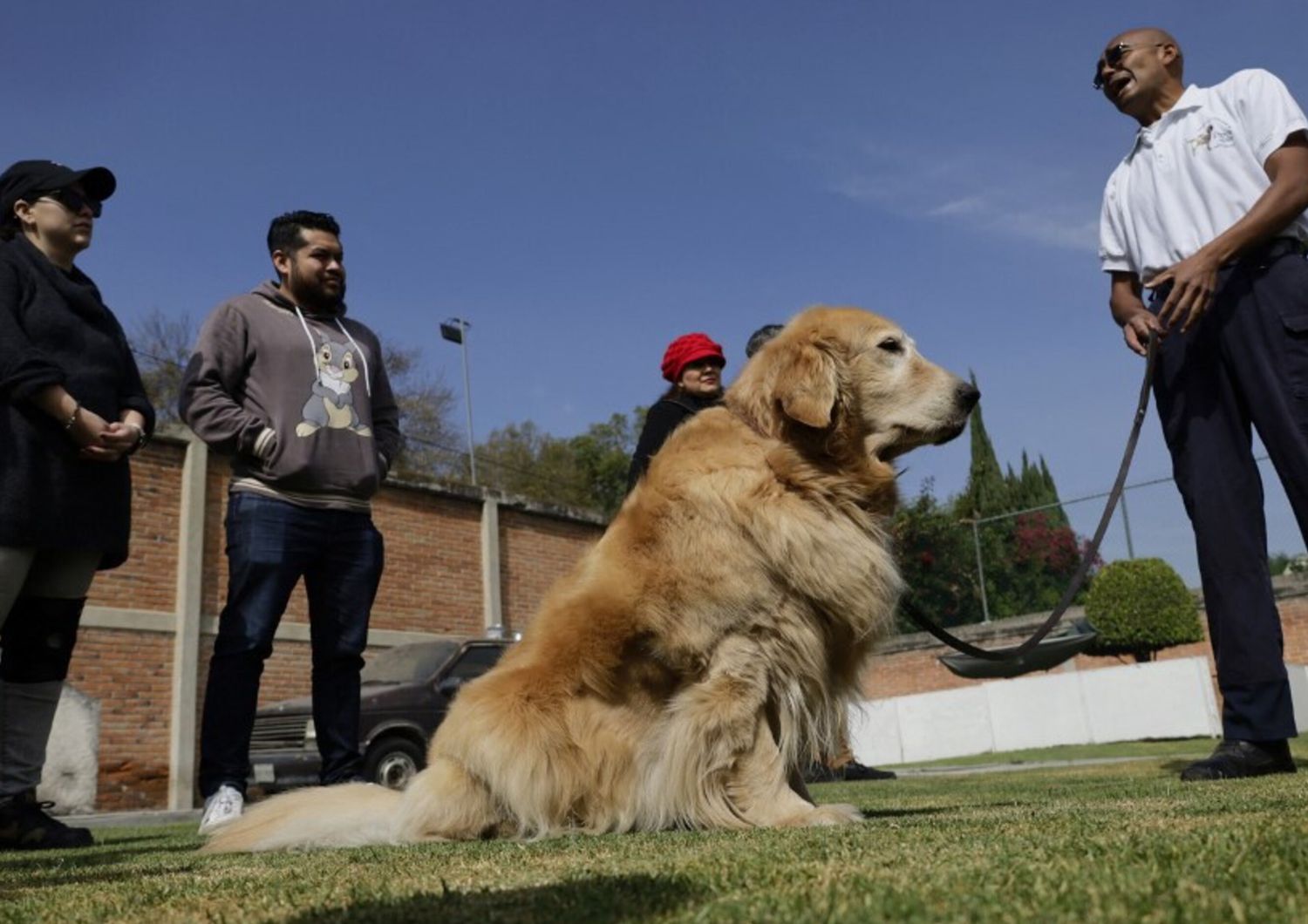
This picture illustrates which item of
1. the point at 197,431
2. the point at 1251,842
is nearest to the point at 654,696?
the point at 1251,842

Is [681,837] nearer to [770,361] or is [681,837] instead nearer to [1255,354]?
[770,361]

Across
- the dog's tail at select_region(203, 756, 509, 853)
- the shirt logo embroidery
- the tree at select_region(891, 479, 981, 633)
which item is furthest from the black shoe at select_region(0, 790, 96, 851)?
the tree at select_region(891, 479, 981, 633)

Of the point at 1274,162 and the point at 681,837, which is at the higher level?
the point at 1274,162

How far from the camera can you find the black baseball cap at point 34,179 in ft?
14.9

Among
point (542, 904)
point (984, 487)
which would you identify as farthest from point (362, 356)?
point (984, 487)

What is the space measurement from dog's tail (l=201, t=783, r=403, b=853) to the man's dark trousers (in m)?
3.10

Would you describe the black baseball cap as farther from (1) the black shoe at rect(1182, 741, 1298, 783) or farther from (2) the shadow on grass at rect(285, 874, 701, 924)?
(1) the black shoe at rect(1182, 741, 1298, 783)

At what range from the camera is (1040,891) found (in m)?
1.49

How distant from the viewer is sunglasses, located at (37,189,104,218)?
14.9 ft

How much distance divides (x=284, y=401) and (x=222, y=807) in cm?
163

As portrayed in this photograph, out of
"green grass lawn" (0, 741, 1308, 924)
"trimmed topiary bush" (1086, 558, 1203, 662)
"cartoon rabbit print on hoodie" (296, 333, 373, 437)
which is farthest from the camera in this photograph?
"trimmed topiary bush" (1086, 558, 1203, 662)

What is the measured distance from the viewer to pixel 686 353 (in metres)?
6.04

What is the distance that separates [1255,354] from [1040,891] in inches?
126

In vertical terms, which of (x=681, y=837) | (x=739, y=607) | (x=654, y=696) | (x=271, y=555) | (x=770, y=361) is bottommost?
(x=681, y=837)
